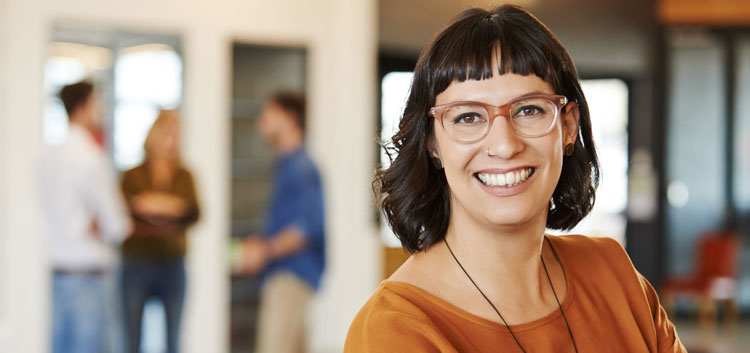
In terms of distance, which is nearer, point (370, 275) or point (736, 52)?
point (370, 275)

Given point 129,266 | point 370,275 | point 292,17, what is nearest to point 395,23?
point 292,17

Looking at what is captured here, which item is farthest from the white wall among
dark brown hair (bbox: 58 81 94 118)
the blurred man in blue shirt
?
the blurred man in blue shirt

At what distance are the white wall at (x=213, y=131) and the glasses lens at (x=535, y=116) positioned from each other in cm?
484

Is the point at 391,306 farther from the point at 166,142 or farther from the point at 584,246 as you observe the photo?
the point at 166,142

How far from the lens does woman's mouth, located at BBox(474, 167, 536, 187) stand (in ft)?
3.90

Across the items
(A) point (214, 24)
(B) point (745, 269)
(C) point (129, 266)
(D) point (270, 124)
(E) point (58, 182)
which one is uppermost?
(A) point (214, 24)

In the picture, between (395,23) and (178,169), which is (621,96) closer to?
(395,23)

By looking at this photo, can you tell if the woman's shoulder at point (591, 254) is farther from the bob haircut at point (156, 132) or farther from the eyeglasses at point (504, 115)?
the bob haircut at point (156, 132)

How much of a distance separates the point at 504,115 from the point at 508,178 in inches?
3.8

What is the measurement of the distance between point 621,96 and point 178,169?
17.8 feet

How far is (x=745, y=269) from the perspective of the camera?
833 cm

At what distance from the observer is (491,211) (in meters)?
1.21

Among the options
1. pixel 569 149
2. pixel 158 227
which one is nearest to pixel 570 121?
pixel 569 149

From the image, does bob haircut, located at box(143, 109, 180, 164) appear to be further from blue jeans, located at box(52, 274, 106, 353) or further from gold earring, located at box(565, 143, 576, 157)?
gold earring, located at box(565, 143, 576, 157)
